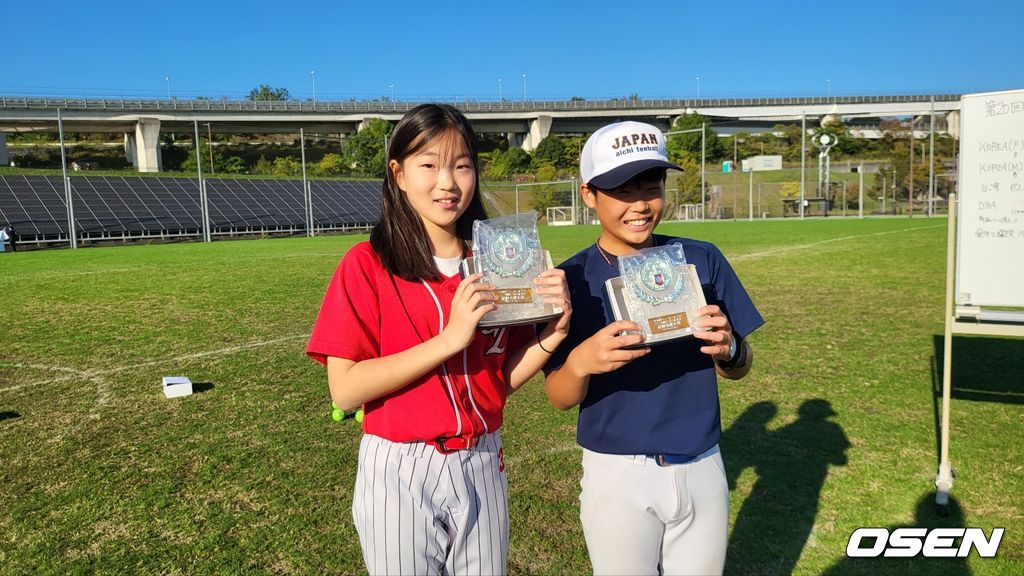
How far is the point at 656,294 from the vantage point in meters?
1.83

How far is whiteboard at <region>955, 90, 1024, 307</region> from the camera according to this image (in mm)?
4098

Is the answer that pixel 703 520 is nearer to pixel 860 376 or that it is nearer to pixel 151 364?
pixel 860 376

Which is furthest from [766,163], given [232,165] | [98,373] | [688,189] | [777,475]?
[777,475]

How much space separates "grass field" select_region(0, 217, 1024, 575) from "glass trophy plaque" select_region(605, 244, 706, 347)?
197 centimetres

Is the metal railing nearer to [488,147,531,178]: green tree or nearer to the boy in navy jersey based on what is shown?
[488,147,531,178]: green tree

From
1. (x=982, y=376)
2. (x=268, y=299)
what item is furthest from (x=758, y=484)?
(x=268, y=299)

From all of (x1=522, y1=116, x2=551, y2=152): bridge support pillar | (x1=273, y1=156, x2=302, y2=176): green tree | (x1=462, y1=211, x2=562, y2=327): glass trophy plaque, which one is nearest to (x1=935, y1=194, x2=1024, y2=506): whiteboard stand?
(x1=462, y1=211, x2=562, y2=327): glass trophy plaque

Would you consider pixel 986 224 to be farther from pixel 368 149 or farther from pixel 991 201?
pixel 368 149

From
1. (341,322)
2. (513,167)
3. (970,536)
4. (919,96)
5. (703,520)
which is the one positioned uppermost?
(919,96)

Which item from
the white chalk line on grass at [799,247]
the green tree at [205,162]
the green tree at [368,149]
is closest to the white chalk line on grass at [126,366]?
the white chalk line on grass at [799,247]

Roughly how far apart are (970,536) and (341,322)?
3.52 metres

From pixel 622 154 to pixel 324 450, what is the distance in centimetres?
363

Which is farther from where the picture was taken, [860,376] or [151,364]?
[151,364]

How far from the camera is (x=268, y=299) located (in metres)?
11.8
